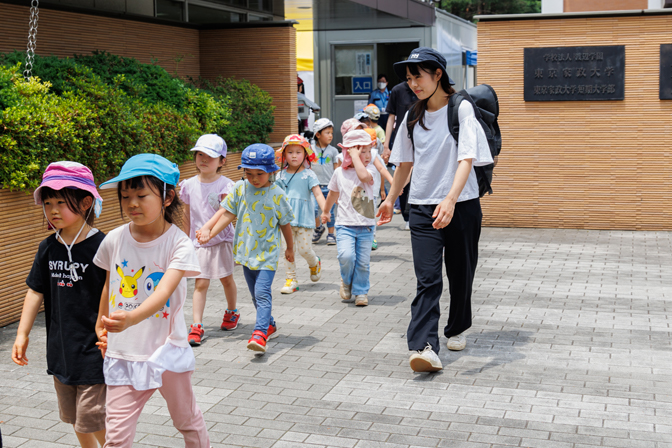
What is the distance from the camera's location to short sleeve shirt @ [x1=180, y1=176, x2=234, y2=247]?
6.46 meters

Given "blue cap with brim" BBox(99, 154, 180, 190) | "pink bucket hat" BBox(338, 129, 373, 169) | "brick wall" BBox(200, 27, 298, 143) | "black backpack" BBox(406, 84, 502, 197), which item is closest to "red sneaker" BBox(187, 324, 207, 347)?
"black backpack" BBox(406, 84, 502, 197)

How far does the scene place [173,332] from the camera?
3.46m

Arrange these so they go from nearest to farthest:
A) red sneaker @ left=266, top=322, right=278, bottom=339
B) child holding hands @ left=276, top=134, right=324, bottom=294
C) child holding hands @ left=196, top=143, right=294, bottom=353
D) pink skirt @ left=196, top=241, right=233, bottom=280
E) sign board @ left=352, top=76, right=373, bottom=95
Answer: child holding hands @ left=196, top=143, right=294, bottom=353 → red sneaker @ left=266, top=322, right=278, bottom=339 → pink skirt @ left=196, top=241, right=233, bottom=280 → child holding hands @ left=276, top=134, right=324, bottom=294 → sign board @ left=352, top=76, right=373, bottom=95

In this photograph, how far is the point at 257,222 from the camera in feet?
19.9

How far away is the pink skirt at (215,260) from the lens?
6441mm

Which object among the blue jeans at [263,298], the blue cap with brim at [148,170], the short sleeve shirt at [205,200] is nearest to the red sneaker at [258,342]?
the blue jeans at [263,298]

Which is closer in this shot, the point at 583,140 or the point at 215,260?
the point at 215,260

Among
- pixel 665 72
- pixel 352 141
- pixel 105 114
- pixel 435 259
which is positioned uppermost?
pixel 665 72

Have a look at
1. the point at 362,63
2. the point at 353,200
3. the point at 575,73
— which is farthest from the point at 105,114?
the point at 362,63

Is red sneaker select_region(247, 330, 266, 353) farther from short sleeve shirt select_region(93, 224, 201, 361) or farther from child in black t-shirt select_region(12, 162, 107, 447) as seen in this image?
short sleeve shirt select_region(93, 224, 201, 361)

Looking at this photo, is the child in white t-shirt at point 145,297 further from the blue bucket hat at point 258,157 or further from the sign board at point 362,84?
the sign board at point 362,84

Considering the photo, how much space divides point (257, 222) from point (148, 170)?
2.73m

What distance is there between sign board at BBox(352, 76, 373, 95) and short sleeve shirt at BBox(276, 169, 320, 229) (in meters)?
14.3

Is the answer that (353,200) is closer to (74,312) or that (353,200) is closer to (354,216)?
(354,216)
